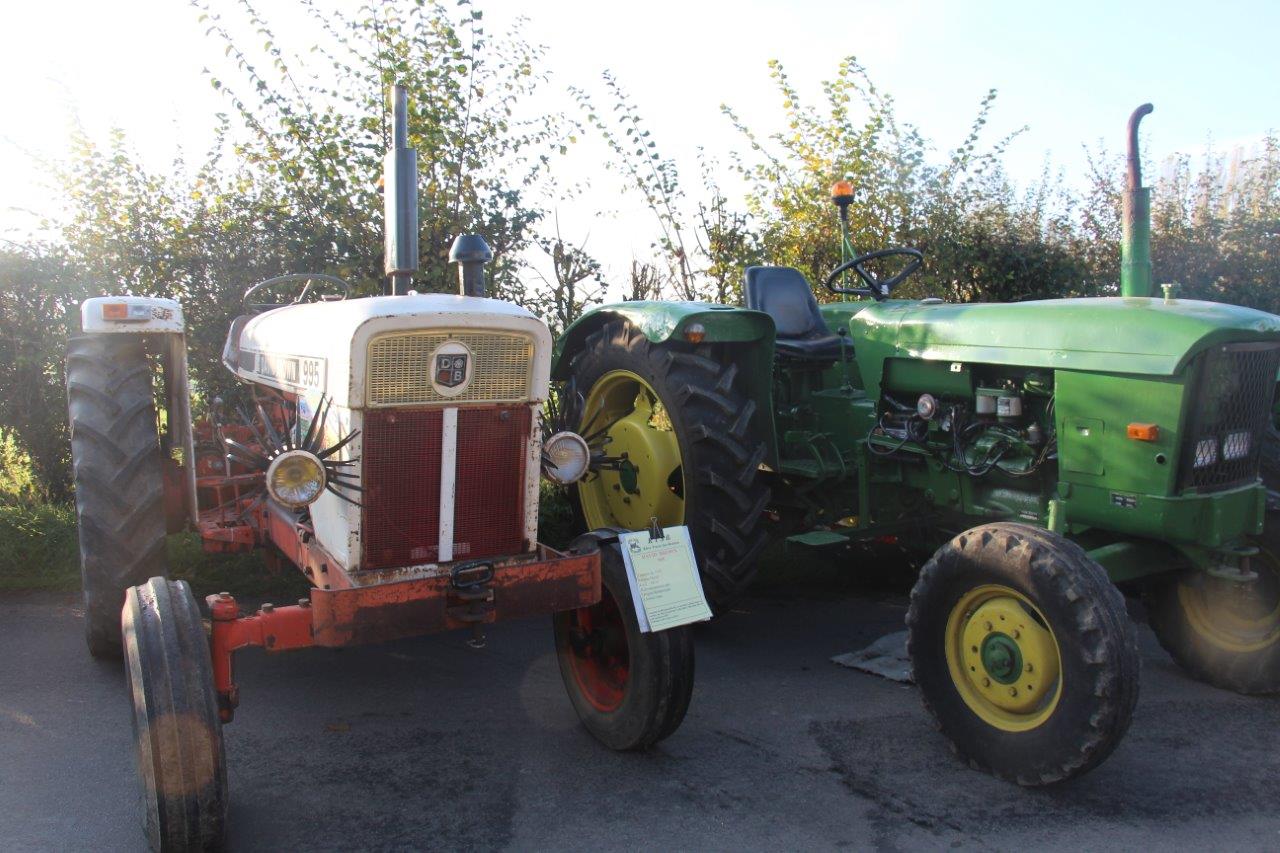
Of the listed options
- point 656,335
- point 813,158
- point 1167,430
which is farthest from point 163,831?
point 813,158

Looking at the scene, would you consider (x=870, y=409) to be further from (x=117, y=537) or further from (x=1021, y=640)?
(x=117, y=537)

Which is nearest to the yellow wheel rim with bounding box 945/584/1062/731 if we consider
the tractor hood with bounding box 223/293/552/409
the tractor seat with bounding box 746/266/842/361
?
the tractor hood with bounding box 223/293/552/409

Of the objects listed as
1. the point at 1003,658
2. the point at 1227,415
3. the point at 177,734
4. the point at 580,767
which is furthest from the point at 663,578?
the point at 1227,415

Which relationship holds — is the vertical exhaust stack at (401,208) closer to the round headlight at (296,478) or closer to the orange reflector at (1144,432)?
the round headlight at (296,478)

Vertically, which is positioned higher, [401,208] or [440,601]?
[401,208]

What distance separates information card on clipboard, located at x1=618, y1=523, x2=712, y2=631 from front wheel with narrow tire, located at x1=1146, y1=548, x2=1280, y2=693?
6.41 feet

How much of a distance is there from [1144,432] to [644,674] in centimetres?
173

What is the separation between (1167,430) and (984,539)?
704 millimetres

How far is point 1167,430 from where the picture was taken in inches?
126

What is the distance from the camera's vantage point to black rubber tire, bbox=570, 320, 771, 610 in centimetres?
409

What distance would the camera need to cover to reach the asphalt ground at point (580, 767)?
273cm

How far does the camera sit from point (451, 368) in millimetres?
2881

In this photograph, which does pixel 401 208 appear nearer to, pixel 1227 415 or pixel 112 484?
pixel 112 484

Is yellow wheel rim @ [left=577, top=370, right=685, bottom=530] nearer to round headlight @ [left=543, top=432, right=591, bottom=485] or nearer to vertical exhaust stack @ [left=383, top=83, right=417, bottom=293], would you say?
round headlight @ [left=543, top=432, right=591, bottom=485]
